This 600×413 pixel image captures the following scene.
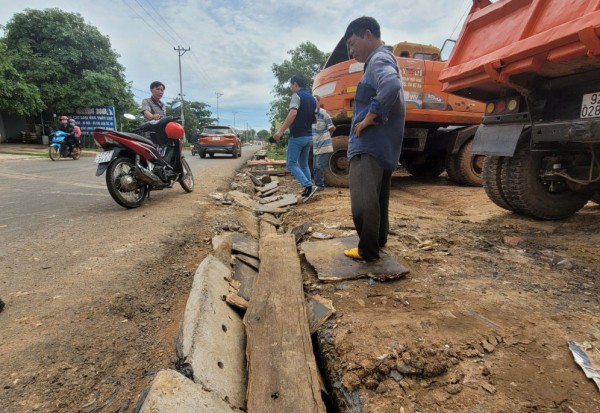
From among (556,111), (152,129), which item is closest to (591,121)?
(556,111)

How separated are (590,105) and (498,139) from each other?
74 cm

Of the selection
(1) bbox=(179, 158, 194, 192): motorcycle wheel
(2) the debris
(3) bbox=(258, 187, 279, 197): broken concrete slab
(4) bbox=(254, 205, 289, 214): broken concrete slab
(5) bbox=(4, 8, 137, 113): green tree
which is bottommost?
(4) bbox=(254, 205, 289, 214): broken concrete slab

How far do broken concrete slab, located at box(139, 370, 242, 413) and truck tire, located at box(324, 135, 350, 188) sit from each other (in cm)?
516

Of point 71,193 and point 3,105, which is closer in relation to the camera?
point 71,193

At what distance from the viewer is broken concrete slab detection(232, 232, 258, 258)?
291cm

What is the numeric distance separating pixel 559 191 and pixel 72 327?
4.31 m

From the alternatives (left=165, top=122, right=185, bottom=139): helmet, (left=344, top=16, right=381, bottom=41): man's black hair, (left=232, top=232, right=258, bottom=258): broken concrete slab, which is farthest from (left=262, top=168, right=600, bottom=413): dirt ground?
(left=165, top=122, right=185, bottom=139): helmet

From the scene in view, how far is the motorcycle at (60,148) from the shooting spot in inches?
472

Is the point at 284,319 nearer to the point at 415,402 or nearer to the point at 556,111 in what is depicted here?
the point at 415,402

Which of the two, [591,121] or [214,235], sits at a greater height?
[591,121]

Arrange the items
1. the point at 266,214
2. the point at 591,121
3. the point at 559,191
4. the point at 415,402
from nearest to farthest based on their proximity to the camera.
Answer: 1. the point at 415,402
2. the point at 591,121
3. the point at 559,191
4. the point at 266,214

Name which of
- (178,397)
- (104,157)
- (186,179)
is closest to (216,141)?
(186,179)

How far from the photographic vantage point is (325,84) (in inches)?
244

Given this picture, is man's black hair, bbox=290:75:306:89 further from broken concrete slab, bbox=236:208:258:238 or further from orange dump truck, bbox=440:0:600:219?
orange dump truck, bbox=440:0:600:219
